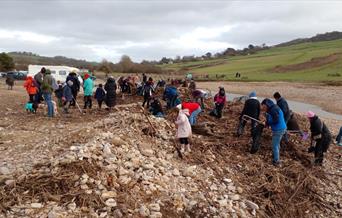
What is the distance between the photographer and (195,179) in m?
8.41

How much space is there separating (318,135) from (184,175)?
458 centimetres

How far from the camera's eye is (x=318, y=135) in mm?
10594

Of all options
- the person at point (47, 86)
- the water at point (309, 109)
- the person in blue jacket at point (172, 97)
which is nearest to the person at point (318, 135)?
the person in blue jacket at point (172, 97)

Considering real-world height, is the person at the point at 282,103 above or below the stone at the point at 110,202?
above

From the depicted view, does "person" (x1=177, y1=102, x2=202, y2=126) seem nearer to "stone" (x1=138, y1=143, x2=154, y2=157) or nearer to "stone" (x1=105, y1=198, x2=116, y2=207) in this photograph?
"stone" (x1=138, y1=143, x2=154, y2=157)

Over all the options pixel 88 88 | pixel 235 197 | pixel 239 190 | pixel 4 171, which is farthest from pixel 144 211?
pixel 88 88

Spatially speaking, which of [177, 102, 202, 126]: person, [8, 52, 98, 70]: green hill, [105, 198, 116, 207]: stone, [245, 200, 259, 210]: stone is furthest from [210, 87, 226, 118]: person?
[8, 52, 98, 70]: green hill

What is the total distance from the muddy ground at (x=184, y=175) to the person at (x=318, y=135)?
0.41 metres

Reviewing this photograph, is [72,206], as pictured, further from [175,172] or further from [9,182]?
[175,172]

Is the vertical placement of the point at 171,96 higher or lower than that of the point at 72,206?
higher

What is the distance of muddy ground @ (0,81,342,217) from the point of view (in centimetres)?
666

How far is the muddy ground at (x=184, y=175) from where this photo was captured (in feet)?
21.9

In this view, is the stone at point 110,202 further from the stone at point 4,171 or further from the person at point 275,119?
the person at point 275,119

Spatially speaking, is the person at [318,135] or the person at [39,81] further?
the person at [39,81]
